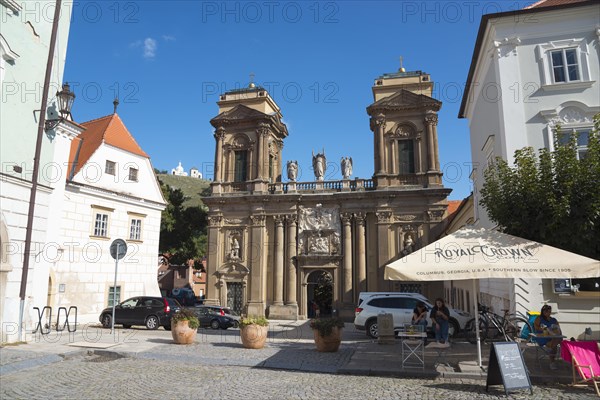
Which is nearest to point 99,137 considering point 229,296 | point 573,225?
point 229,296

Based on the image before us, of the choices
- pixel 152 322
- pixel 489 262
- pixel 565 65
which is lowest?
pixel 152 322

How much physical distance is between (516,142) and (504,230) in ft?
17.4

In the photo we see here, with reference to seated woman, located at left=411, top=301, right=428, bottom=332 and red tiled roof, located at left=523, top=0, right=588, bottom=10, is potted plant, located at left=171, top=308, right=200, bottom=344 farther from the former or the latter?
red tiled roof, located at left=523, top=0, right=588, bottom=10

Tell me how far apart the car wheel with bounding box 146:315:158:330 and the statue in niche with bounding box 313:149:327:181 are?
15.3m

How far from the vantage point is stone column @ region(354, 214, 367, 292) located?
27.1 meters

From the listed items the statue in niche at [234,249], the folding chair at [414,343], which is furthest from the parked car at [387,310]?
the statue in niche at [234,249]

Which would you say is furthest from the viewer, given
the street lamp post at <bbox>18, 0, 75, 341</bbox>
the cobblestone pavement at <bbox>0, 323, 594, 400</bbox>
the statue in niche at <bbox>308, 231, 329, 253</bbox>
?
the statue in niche at <bbox>308, 231, 329, 253</bbox>

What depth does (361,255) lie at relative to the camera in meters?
27.6

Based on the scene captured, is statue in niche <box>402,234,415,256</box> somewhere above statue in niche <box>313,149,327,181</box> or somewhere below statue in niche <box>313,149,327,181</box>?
below

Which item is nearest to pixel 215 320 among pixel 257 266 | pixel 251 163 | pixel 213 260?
pixel 257 266

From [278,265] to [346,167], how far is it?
27.3ft

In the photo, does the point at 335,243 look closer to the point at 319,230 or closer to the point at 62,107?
the point at 319,230

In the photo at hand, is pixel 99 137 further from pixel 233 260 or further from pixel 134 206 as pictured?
pixel 233 260

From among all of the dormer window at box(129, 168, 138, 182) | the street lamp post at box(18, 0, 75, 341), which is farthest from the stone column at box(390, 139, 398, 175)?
the street lamp post at box(18, 0, 75, 341)
